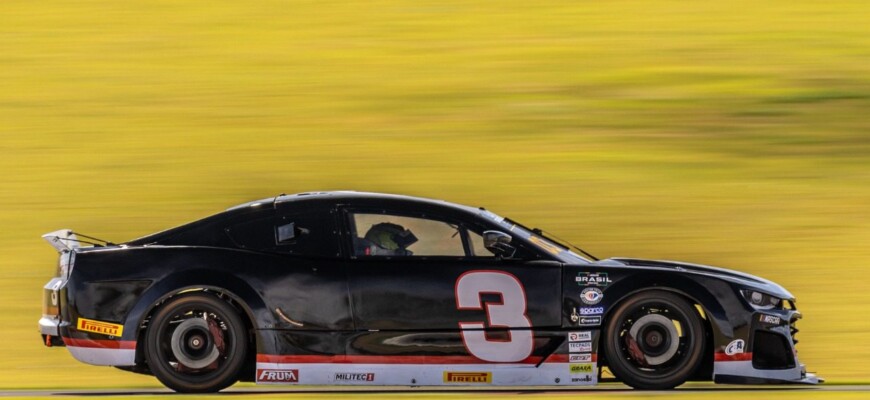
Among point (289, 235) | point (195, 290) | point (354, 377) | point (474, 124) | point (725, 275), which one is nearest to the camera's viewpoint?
point (354, 377)

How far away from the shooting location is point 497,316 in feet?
24.8

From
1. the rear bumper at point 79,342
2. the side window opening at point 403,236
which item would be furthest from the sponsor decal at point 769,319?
the rear bumper at point 79,342

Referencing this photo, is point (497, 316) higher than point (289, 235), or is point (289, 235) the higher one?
point (289, 235)

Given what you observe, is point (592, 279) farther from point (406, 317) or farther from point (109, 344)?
point (109, 344)

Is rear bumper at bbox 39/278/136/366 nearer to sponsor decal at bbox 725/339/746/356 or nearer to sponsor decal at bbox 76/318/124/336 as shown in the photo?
sponsor decal at bbox 76/318/124/336

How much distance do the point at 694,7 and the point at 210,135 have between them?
320 inches

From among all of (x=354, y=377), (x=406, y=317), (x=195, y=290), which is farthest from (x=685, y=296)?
(x=195, y=290)

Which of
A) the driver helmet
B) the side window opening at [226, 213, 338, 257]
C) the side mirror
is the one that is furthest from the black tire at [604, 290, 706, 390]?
the side window opening at [226, 213, 338, 257]

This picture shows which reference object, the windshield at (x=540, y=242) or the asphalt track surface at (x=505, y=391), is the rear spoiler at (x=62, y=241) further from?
the windshield at (x=540, y=242)

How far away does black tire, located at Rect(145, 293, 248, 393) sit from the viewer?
7.61m

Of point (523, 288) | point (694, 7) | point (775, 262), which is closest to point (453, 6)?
point (694, 7)

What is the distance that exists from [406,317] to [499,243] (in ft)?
2.24

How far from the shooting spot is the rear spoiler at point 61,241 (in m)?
7.89

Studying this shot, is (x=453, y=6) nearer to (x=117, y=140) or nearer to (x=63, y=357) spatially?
(x=117, y=140)
